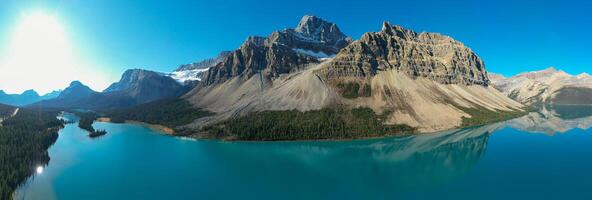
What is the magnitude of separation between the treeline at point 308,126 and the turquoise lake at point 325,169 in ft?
21.8

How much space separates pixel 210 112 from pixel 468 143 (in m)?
134

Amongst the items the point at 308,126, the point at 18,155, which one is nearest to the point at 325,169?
the point at 308,126

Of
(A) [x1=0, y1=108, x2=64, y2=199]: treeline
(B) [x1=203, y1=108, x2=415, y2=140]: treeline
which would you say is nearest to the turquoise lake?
(A) [x1=0, y1=108, x2=64, y2=199]: treeline

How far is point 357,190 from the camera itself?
2557 inches

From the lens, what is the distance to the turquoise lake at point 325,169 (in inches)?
2532

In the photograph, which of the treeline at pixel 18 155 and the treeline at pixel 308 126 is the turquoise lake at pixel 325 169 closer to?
the treeline at pixel 18 155

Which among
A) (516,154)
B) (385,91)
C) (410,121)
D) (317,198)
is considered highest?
(385,91)

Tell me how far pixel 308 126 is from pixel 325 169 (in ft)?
162

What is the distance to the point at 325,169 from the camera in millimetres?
82500

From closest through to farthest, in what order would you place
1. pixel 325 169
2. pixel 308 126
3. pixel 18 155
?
pixel 325 169
pixel 18 155
pixel 308 126

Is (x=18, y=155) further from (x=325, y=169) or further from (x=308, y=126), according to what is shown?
(x=308, y=126)

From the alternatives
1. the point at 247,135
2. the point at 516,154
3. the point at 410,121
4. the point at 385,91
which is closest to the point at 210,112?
the point at 247,135

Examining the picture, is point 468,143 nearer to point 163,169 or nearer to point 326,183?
point 326,183

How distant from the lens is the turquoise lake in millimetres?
64312
